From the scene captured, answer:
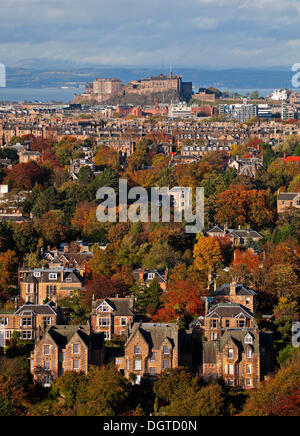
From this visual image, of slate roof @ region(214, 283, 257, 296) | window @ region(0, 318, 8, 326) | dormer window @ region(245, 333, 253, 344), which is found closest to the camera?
dormer window @ region(245, 333, 253, 344)

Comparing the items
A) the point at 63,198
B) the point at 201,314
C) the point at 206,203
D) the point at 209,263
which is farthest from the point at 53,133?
the point at 201,314

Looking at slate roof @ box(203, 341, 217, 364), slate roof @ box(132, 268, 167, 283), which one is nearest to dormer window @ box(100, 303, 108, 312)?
slate roof @ box(132, 268, 167, 283)

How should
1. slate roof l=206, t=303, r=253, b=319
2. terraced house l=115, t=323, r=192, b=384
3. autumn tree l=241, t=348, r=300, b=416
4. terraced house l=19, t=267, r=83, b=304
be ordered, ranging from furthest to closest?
terraced house l=19, t=267, r=83, b=304 < slate roof l=206, t=303, r=253, b=319 < terraced house l=115, t=323, r=192, b=384 < autumn tree l=241, t=348, r=300, b=416

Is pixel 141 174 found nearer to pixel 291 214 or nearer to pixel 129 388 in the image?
pixel 291 214

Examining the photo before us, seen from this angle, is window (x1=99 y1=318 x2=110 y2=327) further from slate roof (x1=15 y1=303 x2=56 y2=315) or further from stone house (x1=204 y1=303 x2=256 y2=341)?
stone house (x1=204 y1=303 x2=256 y2=341)

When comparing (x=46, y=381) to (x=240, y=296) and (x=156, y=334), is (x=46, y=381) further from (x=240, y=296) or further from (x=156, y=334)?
(x=240, y=296)

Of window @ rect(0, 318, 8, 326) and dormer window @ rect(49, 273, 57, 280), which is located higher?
dormer window @ rect(49, 273, 57, 280)

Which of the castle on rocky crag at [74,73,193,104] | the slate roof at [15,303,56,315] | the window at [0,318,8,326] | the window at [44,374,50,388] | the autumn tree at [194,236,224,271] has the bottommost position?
the window at [44,374,50,388]

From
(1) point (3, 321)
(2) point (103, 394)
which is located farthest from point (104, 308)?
(2) point (103, 394)

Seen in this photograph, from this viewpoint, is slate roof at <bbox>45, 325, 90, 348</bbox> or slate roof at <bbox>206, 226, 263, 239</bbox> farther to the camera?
slate roof at <bbox>206, 226, 263, 239</bbox>
